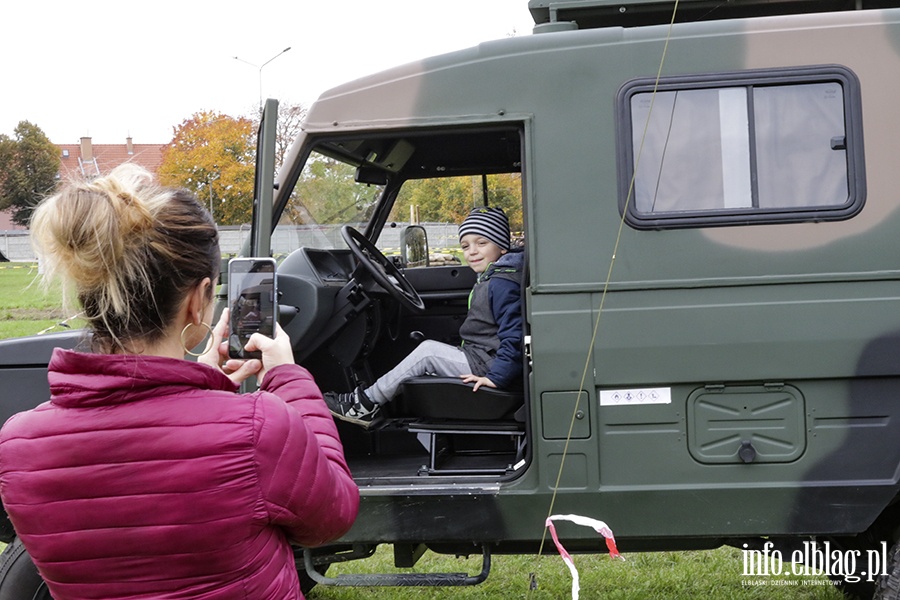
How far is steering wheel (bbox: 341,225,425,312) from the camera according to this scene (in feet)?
13.6

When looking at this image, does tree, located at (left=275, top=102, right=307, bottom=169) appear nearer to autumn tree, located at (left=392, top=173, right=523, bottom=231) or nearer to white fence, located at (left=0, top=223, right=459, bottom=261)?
white fence, located at (left=0, top=223, right=459, bottom=261)

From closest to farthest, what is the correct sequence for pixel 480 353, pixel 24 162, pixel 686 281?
pixel 686 281 → pixel 480 353 → pixel 24 162

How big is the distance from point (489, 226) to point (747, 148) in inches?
55.0

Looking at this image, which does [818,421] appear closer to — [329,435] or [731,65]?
[731,65]

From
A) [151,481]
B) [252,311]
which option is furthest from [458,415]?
[151,481]

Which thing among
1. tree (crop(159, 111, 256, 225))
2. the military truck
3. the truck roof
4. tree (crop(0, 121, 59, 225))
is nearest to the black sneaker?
the military truck

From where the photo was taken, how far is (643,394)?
11.1 ft

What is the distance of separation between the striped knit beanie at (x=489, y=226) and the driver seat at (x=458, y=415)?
0.79 metres

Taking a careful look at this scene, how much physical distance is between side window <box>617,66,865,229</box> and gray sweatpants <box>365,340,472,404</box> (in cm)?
109

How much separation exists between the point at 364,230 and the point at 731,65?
7.15ft

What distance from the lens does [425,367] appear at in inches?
162

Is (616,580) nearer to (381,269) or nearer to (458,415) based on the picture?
(458,415)

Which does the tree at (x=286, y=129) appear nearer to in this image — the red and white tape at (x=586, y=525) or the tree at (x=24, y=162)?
the red and white tape at (x=586, y=525)

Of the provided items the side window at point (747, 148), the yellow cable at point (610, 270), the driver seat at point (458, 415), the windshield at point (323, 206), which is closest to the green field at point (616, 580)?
the driver seat at point (458, 415)
